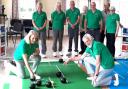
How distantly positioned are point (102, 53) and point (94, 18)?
9.27ft

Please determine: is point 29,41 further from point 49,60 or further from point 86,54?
point 49,60

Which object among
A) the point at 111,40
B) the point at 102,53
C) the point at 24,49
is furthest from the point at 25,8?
the point at 102,53

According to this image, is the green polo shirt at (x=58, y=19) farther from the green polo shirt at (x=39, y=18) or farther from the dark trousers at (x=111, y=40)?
the dark trousers at (x=111, y=40)

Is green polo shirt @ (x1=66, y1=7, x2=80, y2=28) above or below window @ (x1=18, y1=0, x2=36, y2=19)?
below

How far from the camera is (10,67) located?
237 inches

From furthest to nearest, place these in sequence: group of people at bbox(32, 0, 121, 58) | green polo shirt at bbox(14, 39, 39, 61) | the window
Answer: the window < group of people at bbox(32, 0, 121, 58) < green polo shirt at bbox(14, 39, 39, 61)

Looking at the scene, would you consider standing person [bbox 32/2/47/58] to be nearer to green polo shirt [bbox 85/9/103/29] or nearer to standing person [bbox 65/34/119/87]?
green polo shirt [bbox 85/9/103/29]

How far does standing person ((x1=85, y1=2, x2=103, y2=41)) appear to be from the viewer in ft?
26.0

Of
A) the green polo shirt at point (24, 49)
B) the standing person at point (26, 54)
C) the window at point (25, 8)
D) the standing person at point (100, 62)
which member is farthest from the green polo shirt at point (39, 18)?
the window at point (25, 8)

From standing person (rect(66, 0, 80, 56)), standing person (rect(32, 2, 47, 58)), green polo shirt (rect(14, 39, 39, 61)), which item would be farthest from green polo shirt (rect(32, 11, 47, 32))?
green polo shirt (rect(14, 39, 39, 61))

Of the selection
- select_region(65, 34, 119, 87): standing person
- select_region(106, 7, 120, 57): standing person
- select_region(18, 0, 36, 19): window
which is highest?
select_region(18, 0, 36, 19): window

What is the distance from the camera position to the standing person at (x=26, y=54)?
214 inches

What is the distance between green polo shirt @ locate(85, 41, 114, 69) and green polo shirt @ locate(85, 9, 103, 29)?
2649mm

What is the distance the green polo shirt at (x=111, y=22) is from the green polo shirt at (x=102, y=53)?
2.46 m
